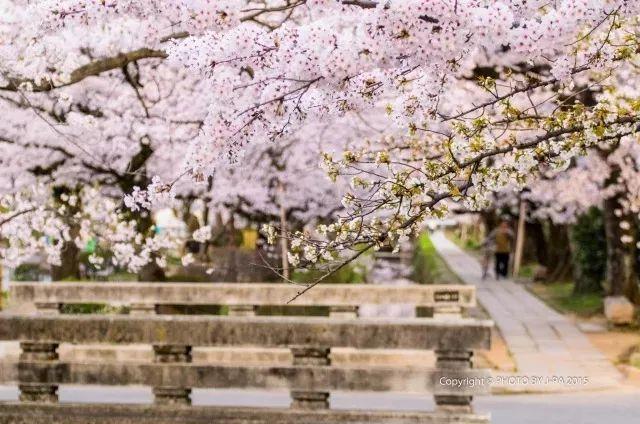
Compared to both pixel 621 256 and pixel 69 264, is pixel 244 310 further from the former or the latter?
pixel 69 264

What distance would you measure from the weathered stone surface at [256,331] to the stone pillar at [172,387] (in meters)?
0.11

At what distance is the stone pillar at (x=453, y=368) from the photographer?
32.0 ft

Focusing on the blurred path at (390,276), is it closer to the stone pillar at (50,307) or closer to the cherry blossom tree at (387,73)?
the stone pillar at (50,307)

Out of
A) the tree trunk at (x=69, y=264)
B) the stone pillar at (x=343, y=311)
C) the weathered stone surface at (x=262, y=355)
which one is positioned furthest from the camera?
the tree trunk at (x=69, y=264)

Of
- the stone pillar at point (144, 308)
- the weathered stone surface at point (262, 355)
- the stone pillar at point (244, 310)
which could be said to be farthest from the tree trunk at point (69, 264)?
the stone pillar at point (244, 310)

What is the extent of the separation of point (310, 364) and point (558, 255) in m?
31.3

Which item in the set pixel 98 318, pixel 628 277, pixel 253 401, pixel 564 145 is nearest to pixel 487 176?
pixel 564 145

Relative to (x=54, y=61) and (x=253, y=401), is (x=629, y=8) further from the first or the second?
(x=54, y=61)

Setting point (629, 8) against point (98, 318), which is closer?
point (629, 8)

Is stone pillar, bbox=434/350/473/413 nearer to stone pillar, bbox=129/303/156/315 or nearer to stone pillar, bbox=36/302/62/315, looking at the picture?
stone pillar, bbox=129/303/156/315

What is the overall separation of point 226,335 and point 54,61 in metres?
7.63

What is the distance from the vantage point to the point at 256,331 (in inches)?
394

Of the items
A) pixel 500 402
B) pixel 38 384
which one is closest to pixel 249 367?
pixel 38 384

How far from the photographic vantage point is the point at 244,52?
655cm
